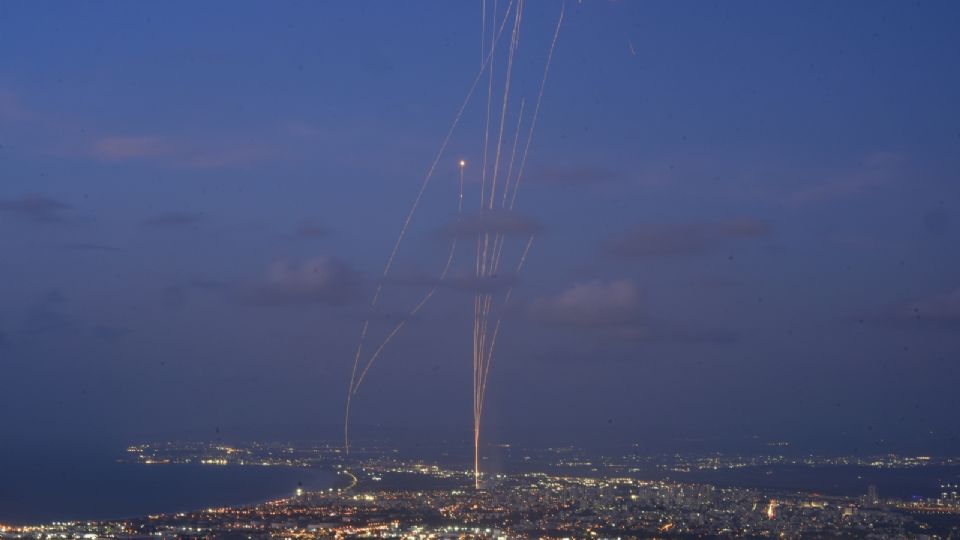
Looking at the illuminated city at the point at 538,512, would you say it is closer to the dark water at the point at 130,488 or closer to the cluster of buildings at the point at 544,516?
the cluster of buildings at the point at 544,516

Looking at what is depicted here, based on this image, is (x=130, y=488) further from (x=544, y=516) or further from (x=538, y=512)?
(x=544, y=516)

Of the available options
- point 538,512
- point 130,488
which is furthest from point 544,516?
point 130,488

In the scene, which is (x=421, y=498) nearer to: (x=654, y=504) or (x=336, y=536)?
(x=654, y=504)

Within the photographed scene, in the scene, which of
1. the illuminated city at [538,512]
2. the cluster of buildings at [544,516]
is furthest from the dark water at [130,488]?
the cluster of buildings at [544,516]

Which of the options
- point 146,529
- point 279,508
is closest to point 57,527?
point 146,529

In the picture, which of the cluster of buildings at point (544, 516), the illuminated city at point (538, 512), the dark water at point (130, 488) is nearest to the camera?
the cluster of buildings at point (544, 516)

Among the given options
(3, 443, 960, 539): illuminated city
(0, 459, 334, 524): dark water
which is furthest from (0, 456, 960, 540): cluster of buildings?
(0, 459, 334, 524): dark water

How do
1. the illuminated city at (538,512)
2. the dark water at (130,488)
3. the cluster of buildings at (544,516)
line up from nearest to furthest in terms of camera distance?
the cluster of buildings at (544,516), the illuminated city at (538,512), the dark water at (130,488)

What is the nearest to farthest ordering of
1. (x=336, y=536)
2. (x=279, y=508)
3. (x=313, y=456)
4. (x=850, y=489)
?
(x=336, y=536), (x=279, y=508), (x=850, y=489), (x=313, y=456)
